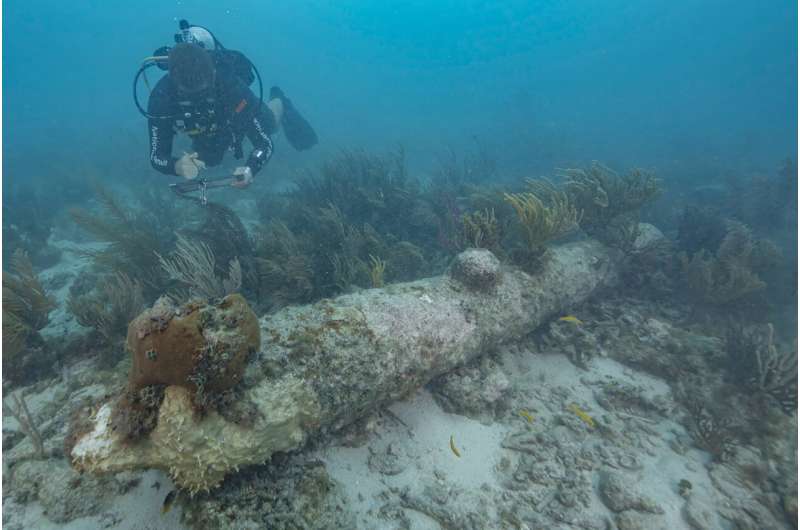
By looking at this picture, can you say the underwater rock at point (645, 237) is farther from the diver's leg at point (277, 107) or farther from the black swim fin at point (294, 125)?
the black swim fin at point (294, 125)

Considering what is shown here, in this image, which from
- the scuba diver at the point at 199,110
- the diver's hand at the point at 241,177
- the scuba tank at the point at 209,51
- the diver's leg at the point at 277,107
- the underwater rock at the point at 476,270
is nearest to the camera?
the underwater rock at the point at 476,270

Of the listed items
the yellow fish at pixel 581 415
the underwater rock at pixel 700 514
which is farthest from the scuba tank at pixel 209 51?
the underwater rock at pixel 700 514

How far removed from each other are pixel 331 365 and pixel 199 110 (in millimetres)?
6055

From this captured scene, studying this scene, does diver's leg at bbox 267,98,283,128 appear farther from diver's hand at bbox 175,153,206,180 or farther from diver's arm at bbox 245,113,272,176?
diver's hand at bbox 175,153,206,180

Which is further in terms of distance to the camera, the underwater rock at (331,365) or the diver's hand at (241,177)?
the diver's hand at (241,177)

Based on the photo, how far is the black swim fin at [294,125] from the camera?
12.3 meters

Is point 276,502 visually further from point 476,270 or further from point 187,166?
point 187,166

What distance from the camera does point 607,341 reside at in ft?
A: 16.0

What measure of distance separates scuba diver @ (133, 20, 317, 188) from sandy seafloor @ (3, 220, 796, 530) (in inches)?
145

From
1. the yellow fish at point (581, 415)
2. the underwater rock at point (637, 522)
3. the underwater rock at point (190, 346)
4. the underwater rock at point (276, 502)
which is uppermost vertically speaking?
the underwater rock at point (190, 346)

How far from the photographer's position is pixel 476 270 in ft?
13.0

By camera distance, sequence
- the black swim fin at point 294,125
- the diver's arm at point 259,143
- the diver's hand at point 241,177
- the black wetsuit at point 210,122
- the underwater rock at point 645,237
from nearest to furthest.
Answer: the diver's hand at point 241,177, the underwater rock at point 645,237, the black wetsuit at point 210,122, the diver's arm at point 259,143, the black swim fin at point 294,125

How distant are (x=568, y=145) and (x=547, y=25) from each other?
8370cm

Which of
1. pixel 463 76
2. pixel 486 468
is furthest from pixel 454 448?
pixel 463 76
